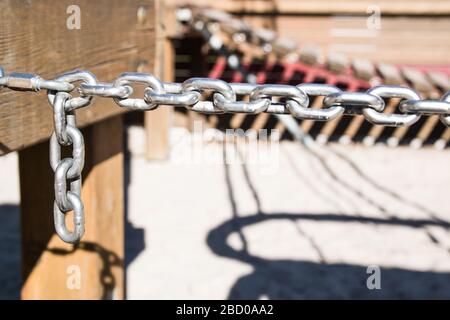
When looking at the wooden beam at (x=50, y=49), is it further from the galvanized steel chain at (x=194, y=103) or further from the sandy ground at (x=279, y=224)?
the sandy ground at (x=279, y=224)

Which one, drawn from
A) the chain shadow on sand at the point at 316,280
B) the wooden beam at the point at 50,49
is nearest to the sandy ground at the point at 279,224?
the chain shadow on sand at the point at 316,280

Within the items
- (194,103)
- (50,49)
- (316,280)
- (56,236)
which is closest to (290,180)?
(316,280)

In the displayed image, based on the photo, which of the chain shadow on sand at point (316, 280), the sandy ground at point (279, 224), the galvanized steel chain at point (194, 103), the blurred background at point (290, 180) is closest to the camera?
the galvanized steel chain at point (194, 103)

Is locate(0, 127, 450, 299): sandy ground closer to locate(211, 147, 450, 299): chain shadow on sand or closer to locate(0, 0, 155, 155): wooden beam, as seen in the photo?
locate(211, 147, 450, 299): chain shadow on sand

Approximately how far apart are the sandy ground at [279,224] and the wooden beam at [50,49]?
1.45 meters

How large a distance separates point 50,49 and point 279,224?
2882 mm

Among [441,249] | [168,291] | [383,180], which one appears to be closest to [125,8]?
[168,291]

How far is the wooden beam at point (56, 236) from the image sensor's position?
2.13 metres

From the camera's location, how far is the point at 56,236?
2.14 m

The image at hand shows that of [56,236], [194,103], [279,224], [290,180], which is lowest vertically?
[290,180]

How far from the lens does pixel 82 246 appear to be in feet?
7.09

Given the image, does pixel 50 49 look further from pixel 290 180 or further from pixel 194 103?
pixel 290 180

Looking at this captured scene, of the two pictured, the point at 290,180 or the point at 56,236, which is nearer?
the point at 56,236
